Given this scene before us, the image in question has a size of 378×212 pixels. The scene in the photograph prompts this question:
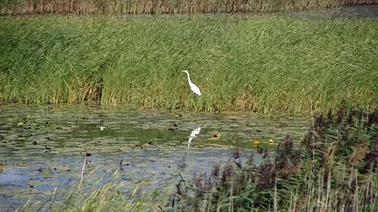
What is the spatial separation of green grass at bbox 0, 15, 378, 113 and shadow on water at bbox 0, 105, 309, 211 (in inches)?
18.3

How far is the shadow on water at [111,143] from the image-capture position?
8422 mm

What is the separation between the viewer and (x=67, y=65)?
44.2ft

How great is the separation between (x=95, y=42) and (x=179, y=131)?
359cm

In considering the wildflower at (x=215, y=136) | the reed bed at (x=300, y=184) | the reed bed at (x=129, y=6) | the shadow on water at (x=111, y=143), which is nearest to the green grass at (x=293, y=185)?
the reed bed at (x=300, y=184)

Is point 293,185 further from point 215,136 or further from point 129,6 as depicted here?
point 129,6

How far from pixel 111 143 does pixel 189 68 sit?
9.80 feet

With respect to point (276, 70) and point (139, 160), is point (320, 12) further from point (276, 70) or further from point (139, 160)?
point (139, 160)

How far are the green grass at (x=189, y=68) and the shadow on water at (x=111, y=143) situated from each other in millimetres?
465

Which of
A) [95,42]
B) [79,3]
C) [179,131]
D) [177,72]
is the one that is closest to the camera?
[179,131]

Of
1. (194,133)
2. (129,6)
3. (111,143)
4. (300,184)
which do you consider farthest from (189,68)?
(129,6)

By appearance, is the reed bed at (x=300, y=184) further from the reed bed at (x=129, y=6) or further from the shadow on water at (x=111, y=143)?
the reed bed at (x=129, y=6)

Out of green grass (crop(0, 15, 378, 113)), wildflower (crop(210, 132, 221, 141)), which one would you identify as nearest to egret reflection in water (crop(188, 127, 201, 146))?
wildflower (crop(210, 132, 221, 141))

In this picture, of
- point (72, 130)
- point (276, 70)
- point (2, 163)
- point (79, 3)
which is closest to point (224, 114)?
point (276, 70)

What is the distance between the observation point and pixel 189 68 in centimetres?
1310
